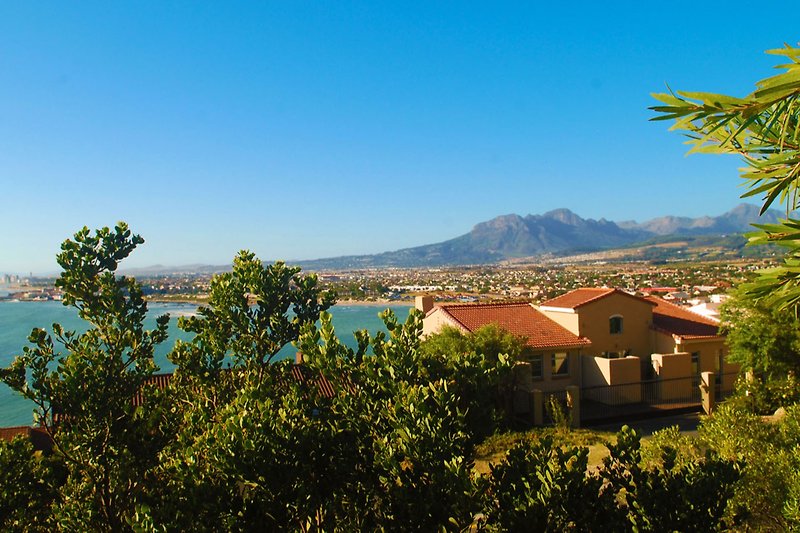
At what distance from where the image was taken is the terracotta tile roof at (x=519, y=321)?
23438 mm

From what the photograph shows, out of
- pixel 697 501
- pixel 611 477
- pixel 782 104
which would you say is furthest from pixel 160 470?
pixel 782 104

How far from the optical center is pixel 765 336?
18812mm

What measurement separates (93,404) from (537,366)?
18.8m

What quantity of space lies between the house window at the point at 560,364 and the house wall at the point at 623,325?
3.44 ft

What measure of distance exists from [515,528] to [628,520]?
4.37ft

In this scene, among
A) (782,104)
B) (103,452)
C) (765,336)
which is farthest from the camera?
(765,336)

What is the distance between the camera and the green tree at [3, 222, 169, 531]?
6715mm

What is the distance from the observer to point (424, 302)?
3066 cm

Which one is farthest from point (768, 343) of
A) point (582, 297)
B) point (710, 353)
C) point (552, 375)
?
point (582, 297)

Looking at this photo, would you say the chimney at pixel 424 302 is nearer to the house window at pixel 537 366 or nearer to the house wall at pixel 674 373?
the house window at pixel 537 366

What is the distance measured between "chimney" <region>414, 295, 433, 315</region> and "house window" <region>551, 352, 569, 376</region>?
27.2 ft

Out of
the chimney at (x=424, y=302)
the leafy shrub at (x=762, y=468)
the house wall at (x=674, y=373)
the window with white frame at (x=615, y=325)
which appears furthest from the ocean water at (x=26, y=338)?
the house wall at (x=674, y=373)

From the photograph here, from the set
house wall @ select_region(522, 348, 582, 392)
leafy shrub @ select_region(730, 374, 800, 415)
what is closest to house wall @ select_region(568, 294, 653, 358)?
house wall @ select_region(522, 348, 582, 392)

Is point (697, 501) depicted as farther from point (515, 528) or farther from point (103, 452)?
point (103, 452)
